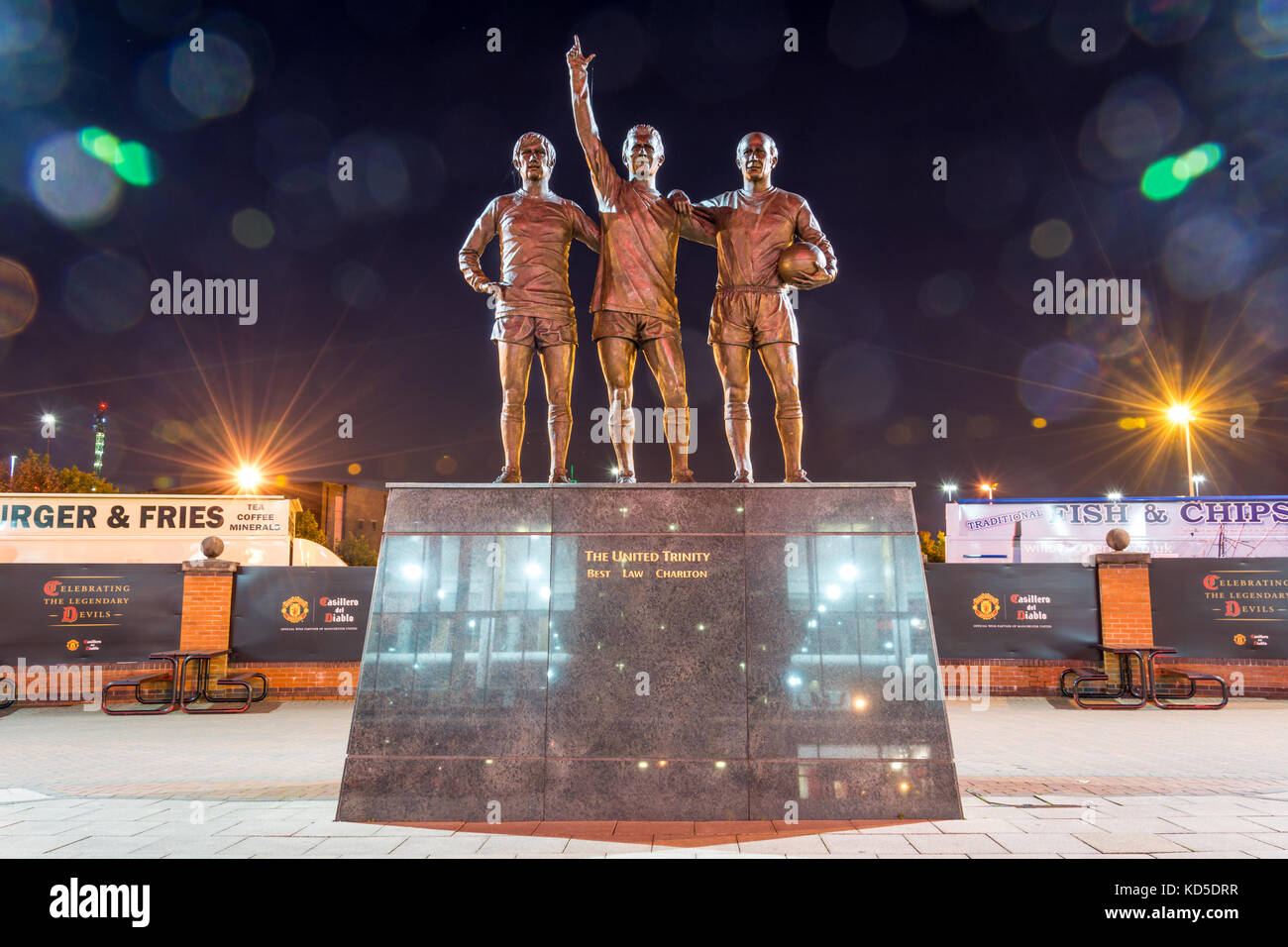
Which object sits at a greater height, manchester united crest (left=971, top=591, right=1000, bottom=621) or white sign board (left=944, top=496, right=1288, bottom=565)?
white sign board (left=944, top=496, right=1288, bottom=565)

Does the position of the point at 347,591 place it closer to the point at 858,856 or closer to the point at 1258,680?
the point at 858,856

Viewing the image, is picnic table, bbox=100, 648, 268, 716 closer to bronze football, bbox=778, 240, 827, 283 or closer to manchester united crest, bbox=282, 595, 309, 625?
manchester united crest, bbox=282, 595, 309, 625

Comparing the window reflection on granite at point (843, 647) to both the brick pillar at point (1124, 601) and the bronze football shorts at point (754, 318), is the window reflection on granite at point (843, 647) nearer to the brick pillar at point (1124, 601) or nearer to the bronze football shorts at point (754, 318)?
the bronze football shorts at point (754, 318)

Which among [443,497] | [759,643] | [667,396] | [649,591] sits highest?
[667,396]

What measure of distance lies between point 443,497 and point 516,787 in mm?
2226

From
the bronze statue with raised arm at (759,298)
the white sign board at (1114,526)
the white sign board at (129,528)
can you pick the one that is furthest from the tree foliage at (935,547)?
the bronze statue with raised arm at (759,298)

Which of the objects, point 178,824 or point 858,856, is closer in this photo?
point 858,856

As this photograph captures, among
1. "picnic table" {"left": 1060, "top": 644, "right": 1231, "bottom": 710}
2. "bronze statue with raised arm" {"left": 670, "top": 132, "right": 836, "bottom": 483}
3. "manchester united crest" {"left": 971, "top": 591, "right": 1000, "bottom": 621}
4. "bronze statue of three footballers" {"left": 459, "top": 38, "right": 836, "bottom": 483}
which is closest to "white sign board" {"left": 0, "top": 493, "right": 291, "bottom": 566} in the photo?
"bronze statue of three footballers" {"left": 459, "top": 38, "right": 836, "bottom": 483}

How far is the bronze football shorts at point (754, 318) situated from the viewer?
22.6 feet

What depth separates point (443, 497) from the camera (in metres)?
6.36

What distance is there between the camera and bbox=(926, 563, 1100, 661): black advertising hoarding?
13.4m

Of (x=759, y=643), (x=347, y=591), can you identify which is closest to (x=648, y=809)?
(x=759, y=643)

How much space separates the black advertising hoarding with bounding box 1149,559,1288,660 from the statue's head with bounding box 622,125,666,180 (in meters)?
11.2

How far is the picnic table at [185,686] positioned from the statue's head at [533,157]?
967 centimetres
